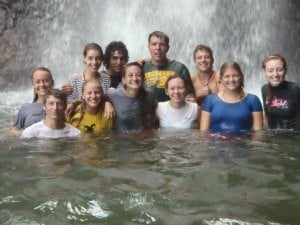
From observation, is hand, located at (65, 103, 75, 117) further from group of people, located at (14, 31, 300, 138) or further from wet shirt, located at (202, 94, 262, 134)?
wet shirt, located at (202, 94, 262, 134)

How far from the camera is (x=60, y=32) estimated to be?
17.8 meters

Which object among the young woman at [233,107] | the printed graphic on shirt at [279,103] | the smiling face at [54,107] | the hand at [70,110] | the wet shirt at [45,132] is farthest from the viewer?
the hand at [70,110]

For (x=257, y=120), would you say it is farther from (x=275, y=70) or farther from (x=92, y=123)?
(x=92, y=123)

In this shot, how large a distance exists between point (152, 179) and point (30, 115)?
245 centimetres

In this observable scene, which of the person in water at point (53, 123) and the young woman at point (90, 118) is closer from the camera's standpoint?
the person in water at point (53, 123)

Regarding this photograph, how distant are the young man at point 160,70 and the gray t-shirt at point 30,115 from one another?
1610 millimetres

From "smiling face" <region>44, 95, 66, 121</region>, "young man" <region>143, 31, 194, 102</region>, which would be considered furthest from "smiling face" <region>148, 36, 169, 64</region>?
"smiling face" <region>44, 95, 66, 121</region>

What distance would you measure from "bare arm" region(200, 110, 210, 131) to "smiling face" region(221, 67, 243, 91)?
1.52ft

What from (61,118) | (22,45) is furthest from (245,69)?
(61,118)

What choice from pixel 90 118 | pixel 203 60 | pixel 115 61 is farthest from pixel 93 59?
pixel 203 60

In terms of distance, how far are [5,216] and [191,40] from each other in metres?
12.6

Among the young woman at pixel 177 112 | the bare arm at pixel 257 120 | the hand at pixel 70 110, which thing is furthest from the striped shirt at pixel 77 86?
the bare arm at pixel 257 120

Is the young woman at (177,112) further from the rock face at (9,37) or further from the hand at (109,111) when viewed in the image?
the rock face at (9,37)

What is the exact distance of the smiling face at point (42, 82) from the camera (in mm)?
6652
